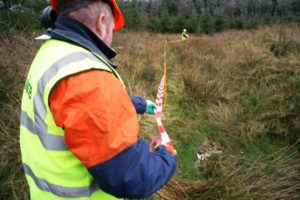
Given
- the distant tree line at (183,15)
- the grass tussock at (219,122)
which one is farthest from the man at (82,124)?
the distant tree line at (183,15)

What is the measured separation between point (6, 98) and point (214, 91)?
10.6 ft

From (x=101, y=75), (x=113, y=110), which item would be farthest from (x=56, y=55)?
(x=113, y=110)

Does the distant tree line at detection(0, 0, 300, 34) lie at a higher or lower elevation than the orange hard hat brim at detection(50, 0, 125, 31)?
lower

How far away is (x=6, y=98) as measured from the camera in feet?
10.3

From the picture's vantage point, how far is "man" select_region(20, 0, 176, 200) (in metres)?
0.89

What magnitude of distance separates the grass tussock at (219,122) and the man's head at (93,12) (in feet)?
5.80

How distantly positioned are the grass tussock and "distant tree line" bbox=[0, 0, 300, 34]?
105 inches

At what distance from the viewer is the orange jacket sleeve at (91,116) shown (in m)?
0.87

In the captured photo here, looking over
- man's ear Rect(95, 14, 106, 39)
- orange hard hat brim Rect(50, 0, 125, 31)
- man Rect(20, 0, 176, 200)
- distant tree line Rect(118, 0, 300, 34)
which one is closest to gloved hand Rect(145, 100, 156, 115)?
orange hard hat brim Rect(50, 0, 125, 31)

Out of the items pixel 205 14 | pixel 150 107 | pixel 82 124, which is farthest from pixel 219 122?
pixel 205 14

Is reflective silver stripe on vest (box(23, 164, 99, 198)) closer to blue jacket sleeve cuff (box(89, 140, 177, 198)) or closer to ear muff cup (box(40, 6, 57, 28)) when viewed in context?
blue jacket sleeve cuff (box(89, 140, 177, 198))

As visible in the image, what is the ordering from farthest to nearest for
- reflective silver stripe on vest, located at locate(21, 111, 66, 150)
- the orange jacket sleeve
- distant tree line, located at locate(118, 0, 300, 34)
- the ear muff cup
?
distant tree line, located at locate(118, 0, 300, 34) → the ear muff cup → reflective silver stripe on vest, located at locate(21, 111, 66, 150) → the orange jacket sleeve

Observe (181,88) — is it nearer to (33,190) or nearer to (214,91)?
(214,91)

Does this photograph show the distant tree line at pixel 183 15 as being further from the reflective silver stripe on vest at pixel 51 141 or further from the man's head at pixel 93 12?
the reflective silver stripe on vest at pixel 51 141
